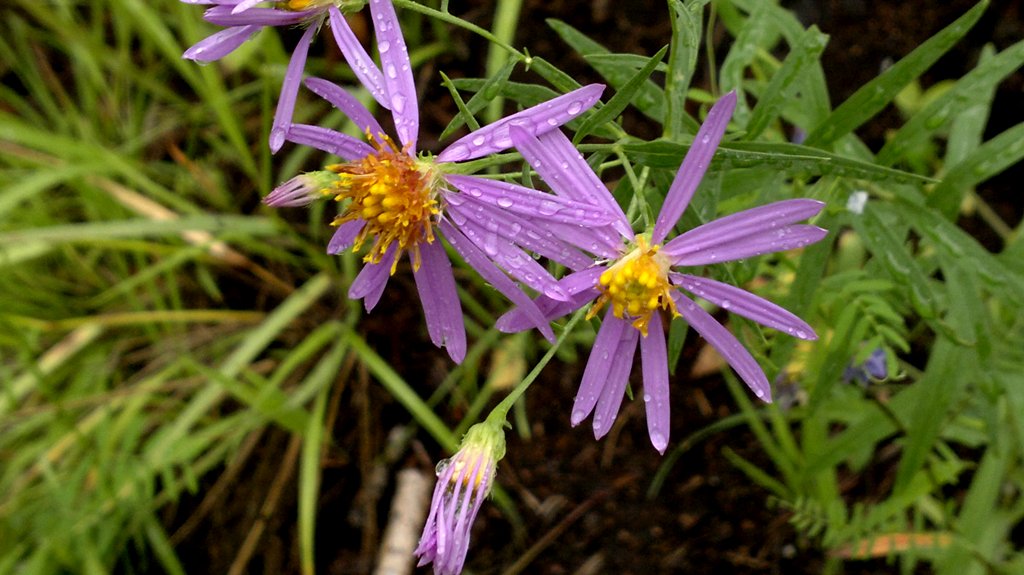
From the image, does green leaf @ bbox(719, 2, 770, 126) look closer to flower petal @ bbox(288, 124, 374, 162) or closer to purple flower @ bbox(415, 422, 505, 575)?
flower petal @ bbox(288, 124, 374, 162)

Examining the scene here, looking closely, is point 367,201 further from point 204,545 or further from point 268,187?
point 204,545

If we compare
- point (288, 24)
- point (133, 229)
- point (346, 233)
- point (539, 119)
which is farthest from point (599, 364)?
point (133, 229)

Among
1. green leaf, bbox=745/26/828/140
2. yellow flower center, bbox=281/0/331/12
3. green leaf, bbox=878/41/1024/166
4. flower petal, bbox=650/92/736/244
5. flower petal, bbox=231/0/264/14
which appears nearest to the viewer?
flower petal, bbox=650/92/736/244

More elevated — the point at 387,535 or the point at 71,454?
the point at 71,454

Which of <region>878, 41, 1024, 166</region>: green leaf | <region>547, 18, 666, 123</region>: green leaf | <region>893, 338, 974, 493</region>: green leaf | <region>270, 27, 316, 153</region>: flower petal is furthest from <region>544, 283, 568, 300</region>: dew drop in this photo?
<region>893, 338, 974, 493</region>: green leaf

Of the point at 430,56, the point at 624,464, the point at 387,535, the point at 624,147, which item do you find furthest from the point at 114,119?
the point at 624,147
